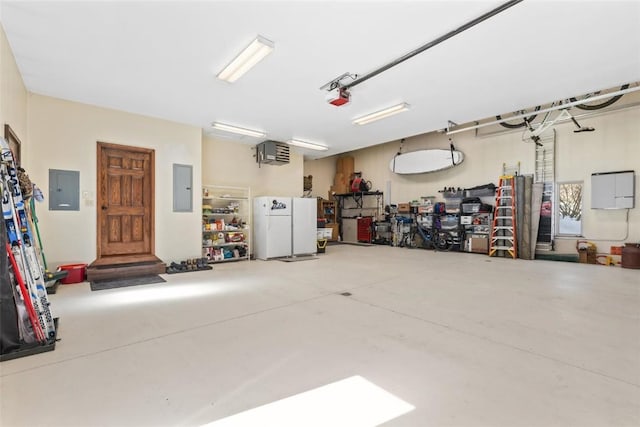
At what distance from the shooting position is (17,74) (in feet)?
12.5

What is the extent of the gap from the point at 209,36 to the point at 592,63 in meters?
4.81

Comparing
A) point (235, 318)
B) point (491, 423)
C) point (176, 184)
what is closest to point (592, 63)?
point (491, 423)

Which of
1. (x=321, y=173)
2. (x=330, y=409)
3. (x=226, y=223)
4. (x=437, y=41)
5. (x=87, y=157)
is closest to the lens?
(x=330, y=409)

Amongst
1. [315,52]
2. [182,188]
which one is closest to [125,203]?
[182,188]

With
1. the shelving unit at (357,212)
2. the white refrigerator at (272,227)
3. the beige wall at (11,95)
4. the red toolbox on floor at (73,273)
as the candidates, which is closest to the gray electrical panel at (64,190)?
the beige wall at (11,95)

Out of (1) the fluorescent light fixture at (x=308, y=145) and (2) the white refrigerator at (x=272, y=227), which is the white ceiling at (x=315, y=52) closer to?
(1) the fluorescent light fixture at (x=308, y=145)

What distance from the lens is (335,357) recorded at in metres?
2.23

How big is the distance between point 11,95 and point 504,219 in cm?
1028

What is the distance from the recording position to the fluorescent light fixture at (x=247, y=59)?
3178 mm

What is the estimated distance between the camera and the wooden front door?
5.36 m

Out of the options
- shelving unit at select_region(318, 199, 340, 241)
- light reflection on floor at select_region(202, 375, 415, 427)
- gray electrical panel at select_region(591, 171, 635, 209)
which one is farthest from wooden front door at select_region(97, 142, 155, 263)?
gray electrical panel at select_region(591, 171, 635, 209)

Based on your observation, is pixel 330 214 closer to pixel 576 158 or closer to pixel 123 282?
pixel 576 158

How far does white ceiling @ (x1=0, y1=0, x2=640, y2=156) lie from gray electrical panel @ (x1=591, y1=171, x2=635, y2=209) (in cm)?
327

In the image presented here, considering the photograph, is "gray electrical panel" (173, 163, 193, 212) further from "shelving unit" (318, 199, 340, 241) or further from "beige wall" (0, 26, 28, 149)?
"shelving unit" (318, 199, 340, 241)
